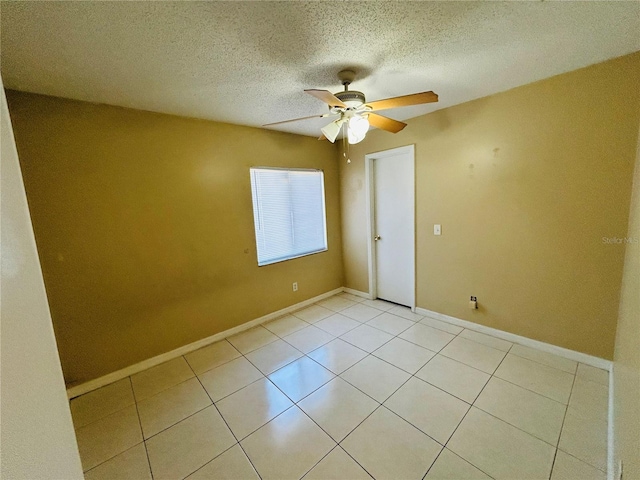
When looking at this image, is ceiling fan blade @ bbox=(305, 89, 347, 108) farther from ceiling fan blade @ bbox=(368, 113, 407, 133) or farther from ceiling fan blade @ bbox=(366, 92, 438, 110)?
ceiling fan blade @ bbox=(368, 113, 407, 133)

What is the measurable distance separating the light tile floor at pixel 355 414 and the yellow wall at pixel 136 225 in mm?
430

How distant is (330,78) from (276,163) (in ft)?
4.85

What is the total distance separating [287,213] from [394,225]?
1465 mm

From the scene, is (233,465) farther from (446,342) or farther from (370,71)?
(370,71)

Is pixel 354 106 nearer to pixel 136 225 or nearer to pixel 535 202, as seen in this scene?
pixel 535 202

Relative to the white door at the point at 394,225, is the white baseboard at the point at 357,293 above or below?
below

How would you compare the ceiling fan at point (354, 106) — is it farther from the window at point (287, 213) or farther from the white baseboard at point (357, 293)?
the white baseboard at point (357, 293)

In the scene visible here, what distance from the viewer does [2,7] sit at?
1.11 metres

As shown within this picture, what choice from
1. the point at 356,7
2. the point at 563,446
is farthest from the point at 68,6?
the point at 563,446

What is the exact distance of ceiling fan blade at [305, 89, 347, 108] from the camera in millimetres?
1486

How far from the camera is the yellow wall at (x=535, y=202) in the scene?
1.90m

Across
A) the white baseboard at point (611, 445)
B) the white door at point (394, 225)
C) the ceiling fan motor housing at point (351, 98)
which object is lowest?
the white baseboard at point (611, 445)

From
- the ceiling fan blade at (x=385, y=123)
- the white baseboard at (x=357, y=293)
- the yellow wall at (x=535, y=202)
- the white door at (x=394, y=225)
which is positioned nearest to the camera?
the yellow wall at (x=535, y=202)

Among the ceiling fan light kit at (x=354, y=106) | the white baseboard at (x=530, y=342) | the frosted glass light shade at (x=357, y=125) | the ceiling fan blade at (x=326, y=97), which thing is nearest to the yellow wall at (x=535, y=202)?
the white baseboard at (x=530, y=342)
